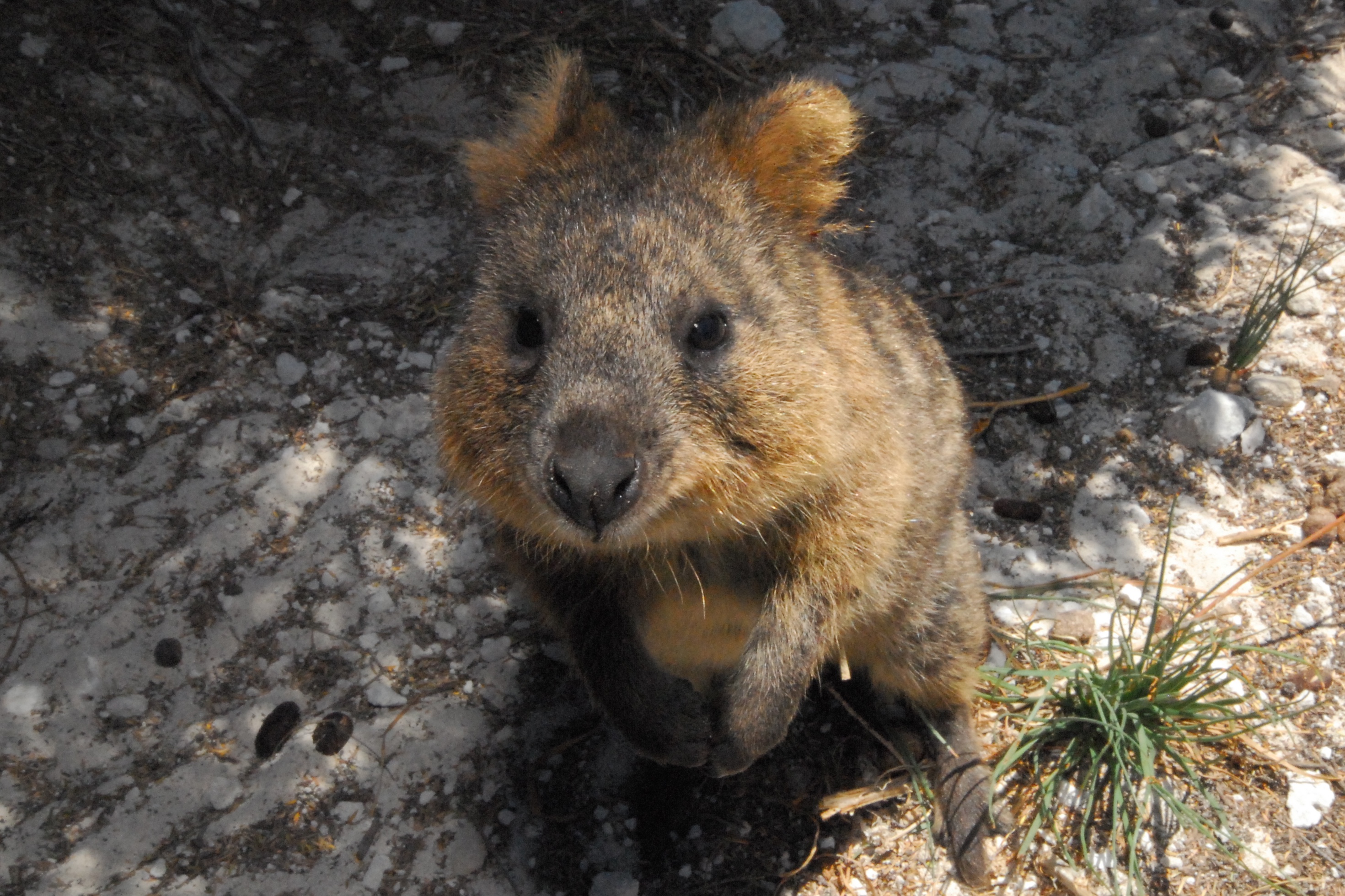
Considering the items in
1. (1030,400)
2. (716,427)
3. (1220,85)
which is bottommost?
(1030,400)

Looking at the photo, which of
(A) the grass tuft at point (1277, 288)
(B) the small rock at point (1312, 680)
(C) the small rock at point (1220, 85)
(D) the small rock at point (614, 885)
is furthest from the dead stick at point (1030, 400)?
(D) the small rock at point (614, 885)

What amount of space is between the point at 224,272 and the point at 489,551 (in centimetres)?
207

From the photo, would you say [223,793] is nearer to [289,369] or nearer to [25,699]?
[25,699]

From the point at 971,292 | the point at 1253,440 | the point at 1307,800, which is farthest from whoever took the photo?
the point at 971,292

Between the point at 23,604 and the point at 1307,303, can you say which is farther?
the point at 1307,303

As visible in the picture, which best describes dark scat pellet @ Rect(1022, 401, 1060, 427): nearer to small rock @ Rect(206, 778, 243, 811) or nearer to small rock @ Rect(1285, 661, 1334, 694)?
small rock @ Rect(1285, 661, 1334, 694)

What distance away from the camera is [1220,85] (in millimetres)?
5453

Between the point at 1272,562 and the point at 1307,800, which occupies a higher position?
the point at 1272,562

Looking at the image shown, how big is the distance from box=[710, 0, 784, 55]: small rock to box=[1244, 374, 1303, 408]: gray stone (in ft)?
10.9

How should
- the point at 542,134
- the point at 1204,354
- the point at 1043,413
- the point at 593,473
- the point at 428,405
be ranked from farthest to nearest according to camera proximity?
the point at 428,405, the point at 1043,413, the point at 1204,354, the point at 542,134, the point at 593,473

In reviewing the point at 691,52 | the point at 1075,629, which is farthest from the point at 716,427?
the point at 691,52

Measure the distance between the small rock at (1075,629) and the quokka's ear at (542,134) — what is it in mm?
2721

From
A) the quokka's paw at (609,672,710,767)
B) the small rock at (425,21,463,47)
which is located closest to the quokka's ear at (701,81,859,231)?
the quokka's paw at (609,672,710,767)

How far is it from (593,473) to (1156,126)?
456 centimetres
